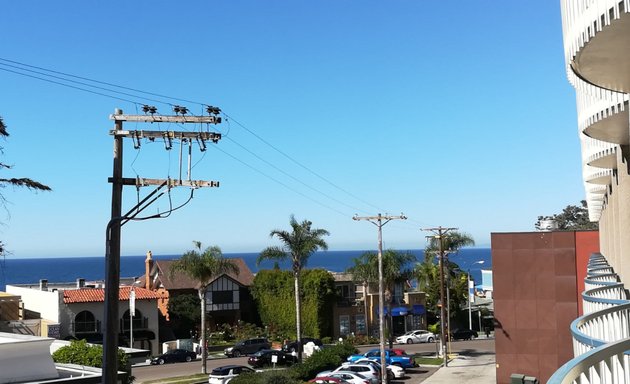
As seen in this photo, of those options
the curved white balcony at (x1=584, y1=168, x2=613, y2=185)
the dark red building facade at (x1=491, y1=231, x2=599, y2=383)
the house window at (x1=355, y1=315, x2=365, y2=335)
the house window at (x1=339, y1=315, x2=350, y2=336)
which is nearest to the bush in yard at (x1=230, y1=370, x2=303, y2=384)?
the dark red building facade at (x1=491, y1=231, x2=599, y2=383)

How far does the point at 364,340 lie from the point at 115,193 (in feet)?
160

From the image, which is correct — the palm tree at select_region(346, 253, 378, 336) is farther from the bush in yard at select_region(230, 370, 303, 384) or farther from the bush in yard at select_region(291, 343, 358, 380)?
the bush in yard at select_region(230, 370, 303, 384)

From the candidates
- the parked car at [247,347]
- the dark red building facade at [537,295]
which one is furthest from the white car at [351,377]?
the parked car at [247,347]

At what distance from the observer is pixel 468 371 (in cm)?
4388

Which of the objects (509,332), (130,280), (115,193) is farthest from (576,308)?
(130,280)

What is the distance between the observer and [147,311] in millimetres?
59312

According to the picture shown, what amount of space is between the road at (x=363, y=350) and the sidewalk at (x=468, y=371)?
96 centimetres

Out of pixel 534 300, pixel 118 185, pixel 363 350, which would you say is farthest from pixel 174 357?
pixel 118 185

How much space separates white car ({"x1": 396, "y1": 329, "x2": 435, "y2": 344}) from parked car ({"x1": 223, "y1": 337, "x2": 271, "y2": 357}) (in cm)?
1381

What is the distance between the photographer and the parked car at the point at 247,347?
2173 inches

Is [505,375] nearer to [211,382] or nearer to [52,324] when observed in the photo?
[211,382]

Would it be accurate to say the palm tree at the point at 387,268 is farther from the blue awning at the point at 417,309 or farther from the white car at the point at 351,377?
the white car at the point at 351,377

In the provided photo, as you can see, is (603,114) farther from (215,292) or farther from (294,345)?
(215,292)

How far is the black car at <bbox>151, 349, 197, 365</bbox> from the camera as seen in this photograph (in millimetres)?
51234
